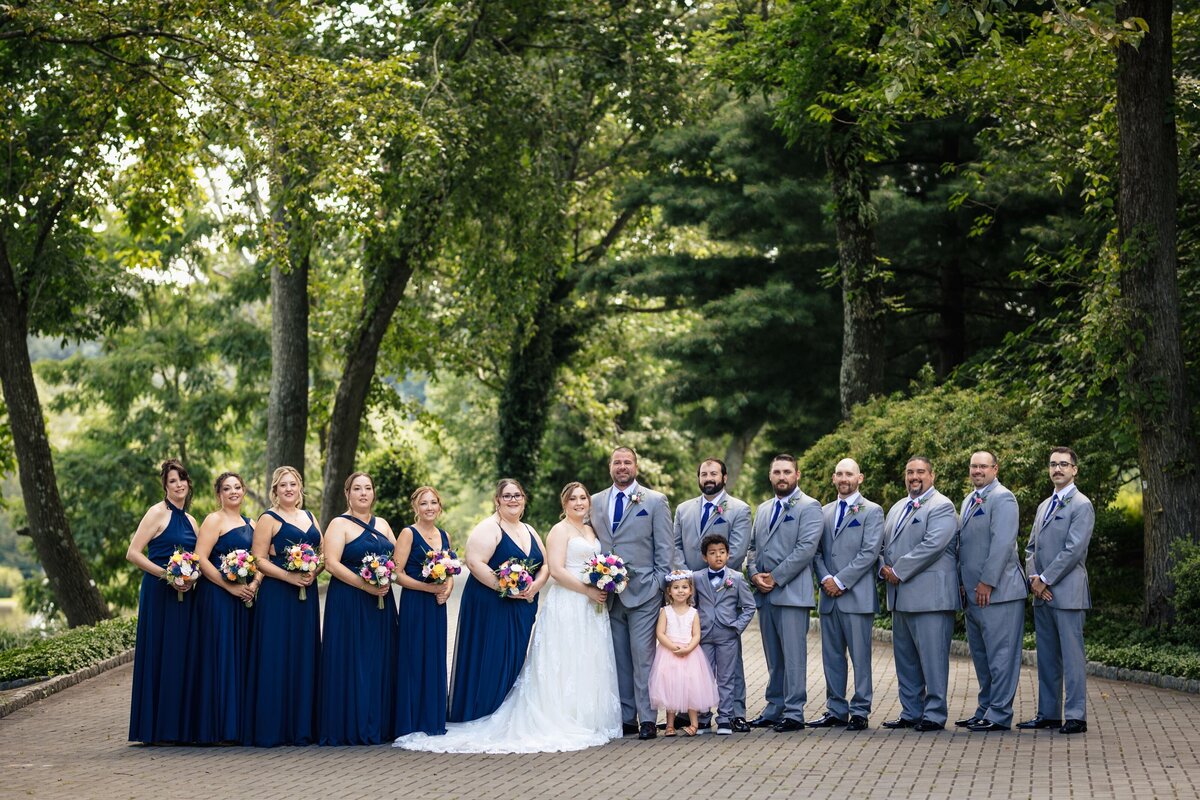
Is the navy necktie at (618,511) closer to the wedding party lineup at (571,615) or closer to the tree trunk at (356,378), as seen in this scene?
the wedding party lineup at (571,615)

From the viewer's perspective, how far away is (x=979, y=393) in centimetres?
1845

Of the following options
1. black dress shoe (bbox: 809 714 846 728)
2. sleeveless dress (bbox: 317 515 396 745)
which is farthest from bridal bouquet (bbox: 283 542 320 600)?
black dress shoe (bbox: 809 714 846 728)

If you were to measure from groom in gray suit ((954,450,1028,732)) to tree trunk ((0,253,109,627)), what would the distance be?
11.8 meters

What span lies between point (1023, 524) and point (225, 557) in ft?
Result: 32.9

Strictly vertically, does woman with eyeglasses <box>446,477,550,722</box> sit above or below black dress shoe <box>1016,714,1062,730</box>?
above

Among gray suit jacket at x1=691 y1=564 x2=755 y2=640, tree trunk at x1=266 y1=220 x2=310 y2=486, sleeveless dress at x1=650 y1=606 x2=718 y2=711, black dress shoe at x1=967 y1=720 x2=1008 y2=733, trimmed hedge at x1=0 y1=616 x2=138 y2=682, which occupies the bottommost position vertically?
trimmed hedge at x1=0 y1=616 x2=138 y2=682

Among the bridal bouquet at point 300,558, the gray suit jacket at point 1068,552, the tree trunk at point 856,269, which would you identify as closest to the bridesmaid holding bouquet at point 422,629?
the bridal bouquet at point 300,558

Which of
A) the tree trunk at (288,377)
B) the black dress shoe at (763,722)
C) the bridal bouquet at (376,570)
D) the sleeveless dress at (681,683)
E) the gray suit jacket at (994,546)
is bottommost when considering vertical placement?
the black dress shoe at (763,722)

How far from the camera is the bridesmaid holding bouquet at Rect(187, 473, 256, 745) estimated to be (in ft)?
34.4

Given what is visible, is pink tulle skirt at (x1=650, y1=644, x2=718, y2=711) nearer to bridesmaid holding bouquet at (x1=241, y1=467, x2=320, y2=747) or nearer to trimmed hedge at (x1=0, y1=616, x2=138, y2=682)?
bridesmaid holding bouquet at (x1=241, y1=467, x2=320, y2=747)

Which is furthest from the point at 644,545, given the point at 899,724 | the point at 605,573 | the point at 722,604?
the point at 899,724

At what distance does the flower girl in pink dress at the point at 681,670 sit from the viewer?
34.4ft

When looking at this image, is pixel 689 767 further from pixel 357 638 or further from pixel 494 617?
pixel 357 638

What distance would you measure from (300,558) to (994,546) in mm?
5216
